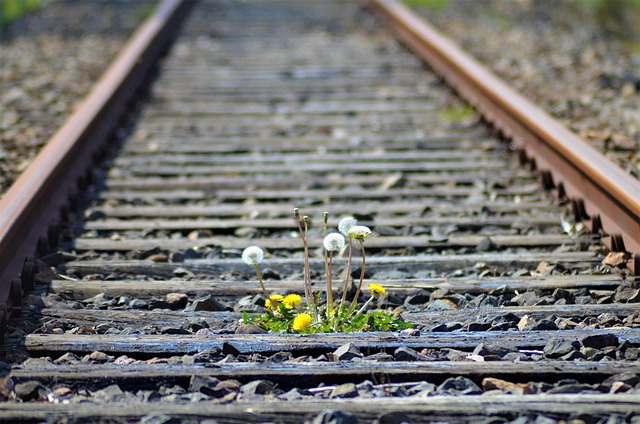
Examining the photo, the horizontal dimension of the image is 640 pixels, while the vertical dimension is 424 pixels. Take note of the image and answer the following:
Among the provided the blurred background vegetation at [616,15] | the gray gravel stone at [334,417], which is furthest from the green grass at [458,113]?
the blurred background vegetation at [616,15]

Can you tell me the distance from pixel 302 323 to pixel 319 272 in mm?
770

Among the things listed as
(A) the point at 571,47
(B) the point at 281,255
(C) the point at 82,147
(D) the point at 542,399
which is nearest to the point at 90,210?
(C) the point at 82,147

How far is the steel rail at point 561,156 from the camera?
3229 mm

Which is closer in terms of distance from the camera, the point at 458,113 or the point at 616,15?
the point at 458,113

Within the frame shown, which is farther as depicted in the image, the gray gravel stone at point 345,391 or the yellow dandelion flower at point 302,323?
the yellow dandelion flower at point 302,323

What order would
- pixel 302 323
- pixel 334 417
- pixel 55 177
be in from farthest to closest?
pixel 55 177 → pixel 302 323 → pixel 334 417

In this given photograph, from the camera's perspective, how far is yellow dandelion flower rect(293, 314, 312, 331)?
252cm

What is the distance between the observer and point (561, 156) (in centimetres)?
411

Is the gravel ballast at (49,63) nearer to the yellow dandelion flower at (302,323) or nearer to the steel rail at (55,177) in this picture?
the steel rail at (55,177)

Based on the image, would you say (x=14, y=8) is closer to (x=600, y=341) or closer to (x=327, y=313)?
(x=327, y=313)

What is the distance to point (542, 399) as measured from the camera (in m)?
2.07

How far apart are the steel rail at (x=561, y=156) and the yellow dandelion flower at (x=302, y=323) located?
126cm

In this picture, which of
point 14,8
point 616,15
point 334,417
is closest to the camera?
point 334,417

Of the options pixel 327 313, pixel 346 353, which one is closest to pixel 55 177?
pixel 327 313
